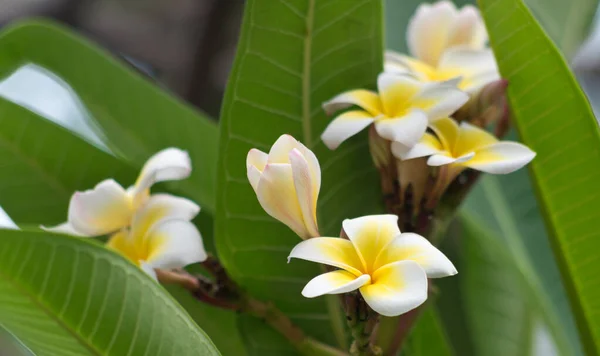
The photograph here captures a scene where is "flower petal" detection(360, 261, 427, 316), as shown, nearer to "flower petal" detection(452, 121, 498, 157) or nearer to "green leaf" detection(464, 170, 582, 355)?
"flower petal" detection(452, 121, 498, 157)

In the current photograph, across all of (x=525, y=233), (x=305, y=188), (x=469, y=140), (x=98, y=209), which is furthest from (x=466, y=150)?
(x=525, y=233)

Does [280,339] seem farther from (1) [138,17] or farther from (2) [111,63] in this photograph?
(1) [138,17]

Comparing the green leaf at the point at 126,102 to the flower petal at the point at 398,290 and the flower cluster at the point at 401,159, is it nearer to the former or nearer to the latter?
the flower cluster at the point at 401,159

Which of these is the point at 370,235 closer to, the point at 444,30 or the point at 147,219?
the point at 147,219

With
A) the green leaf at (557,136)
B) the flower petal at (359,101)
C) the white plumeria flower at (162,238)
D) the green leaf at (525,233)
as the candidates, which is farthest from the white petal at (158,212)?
the green leaf at (525,233)

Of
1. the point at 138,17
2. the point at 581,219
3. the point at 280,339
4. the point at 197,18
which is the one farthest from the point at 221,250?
the point at 138,17

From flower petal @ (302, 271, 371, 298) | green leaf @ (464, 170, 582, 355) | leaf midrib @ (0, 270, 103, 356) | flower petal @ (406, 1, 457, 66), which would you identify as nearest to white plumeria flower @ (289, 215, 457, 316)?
flower petal @ (302, 271, 371, 298)
